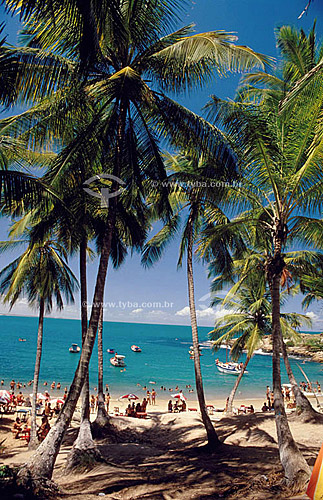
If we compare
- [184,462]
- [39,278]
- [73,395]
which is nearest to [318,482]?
[73,395]

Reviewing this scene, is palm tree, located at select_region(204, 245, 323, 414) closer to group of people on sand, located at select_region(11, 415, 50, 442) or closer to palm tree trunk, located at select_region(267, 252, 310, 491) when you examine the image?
palm tree trunk, located at select_region(267, 252, 310, 491)

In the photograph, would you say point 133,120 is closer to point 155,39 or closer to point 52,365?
point 155,39

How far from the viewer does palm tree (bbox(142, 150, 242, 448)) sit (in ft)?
30.9

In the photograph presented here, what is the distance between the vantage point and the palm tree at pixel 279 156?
7.18 meters

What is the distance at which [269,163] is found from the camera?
806 cm

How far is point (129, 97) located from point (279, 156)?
12.8 ft

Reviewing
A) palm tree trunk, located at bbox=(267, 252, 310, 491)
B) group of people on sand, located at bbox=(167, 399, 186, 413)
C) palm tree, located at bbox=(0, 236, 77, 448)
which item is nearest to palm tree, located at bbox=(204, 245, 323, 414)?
palm tree trunk, located at bbox=(267, 252, 310, 491)

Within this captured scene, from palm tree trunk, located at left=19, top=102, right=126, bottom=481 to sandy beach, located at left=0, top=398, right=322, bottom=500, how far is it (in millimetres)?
631

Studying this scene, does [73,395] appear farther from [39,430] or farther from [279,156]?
[39,430]

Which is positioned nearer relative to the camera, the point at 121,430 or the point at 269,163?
the point at 269,163

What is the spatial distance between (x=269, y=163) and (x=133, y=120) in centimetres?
363

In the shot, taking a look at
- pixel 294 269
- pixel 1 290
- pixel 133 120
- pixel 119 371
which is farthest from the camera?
pixel 119 371

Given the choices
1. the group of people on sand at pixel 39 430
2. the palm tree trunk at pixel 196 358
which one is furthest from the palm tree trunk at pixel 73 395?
the group of people on sand at pixel 39 430

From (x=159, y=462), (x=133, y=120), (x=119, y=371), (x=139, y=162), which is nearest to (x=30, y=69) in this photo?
(x=133, y=120)
